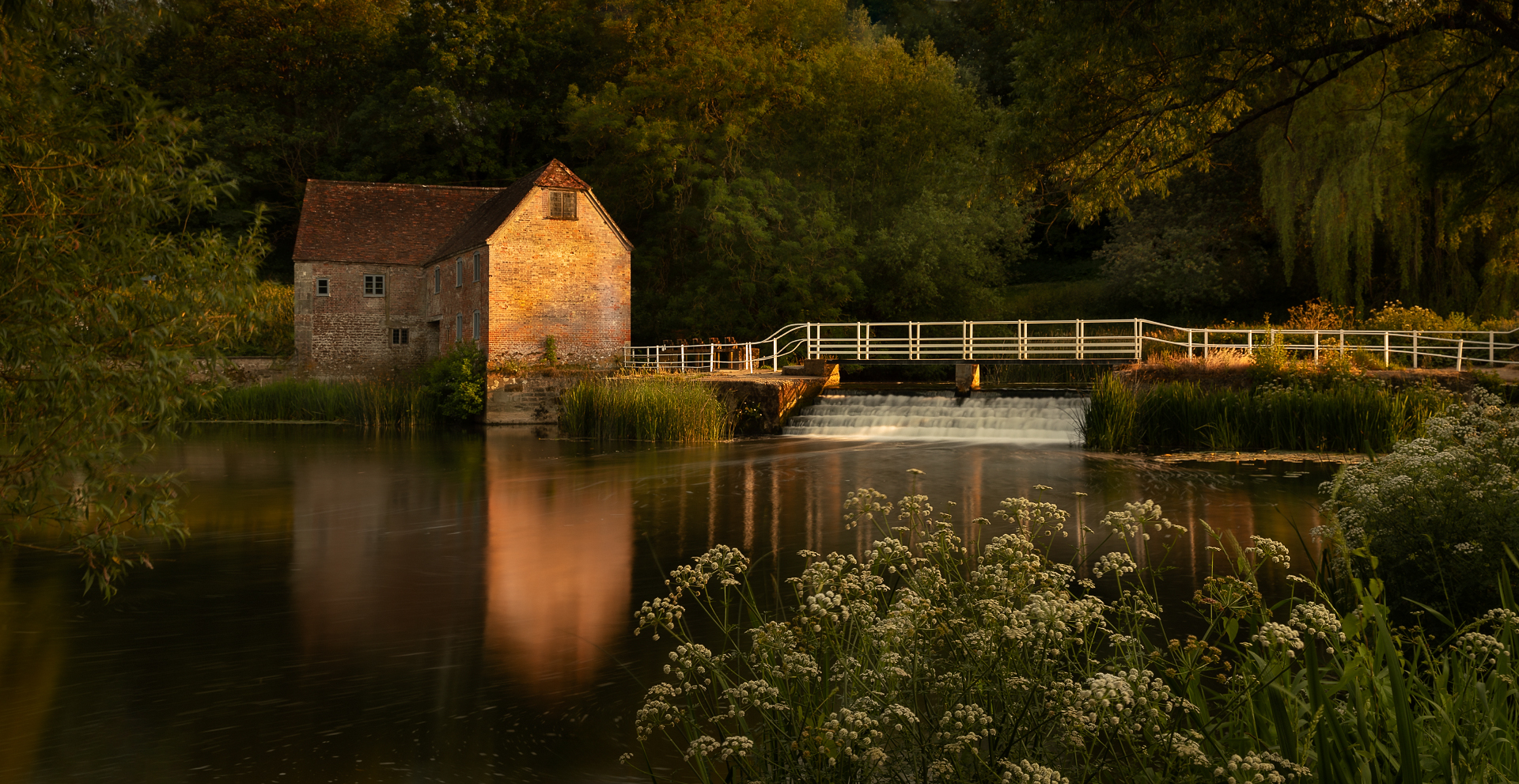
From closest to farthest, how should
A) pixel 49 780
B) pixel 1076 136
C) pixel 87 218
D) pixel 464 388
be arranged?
1. pixel 49 780
2. pixel 87 218
3. pixel 1076 136
4. pixel 464 388

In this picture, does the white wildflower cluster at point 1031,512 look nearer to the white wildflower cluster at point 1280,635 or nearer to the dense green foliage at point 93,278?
the white wildflower cluster at point 1280,635

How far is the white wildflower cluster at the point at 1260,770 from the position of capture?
297 centimetres

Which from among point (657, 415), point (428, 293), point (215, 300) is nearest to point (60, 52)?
point (215, 300)

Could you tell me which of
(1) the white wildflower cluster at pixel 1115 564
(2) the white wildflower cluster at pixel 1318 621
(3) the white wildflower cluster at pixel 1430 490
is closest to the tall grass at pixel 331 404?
(3) the white wildflower cluster at pixel 1430 490

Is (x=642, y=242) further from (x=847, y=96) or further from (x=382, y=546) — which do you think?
(x=382, y=546)

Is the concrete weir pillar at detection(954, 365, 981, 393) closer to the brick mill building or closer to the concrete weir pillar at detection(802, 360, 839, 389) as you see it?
the concrete weir pillar at detection(802, 360, 839, 389)

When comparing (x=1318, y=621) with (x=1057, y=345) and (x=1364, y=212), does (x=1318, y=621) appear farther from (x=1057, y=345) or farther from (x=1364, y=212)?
(x=1057, y=345)

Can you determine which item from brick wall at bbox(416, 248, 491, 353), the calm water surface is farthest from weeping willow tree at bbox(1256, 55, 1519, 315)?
brick wall at bbox(416, 248, 491, 353)

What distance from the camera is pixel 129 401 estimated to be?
Result: 7453 mm

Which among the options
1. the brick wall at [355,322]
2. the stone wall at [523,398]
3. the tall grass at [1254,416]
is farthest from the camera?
the brick wall at [355,322]

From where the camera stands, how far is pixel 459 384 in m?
32.7

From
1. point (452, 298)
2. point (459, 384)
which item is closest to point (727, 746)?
point (459, 384)

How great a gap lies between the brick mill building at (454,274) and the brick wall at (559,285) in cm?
4

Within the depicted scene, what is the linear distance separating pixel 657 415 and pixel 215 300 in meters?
18.9
